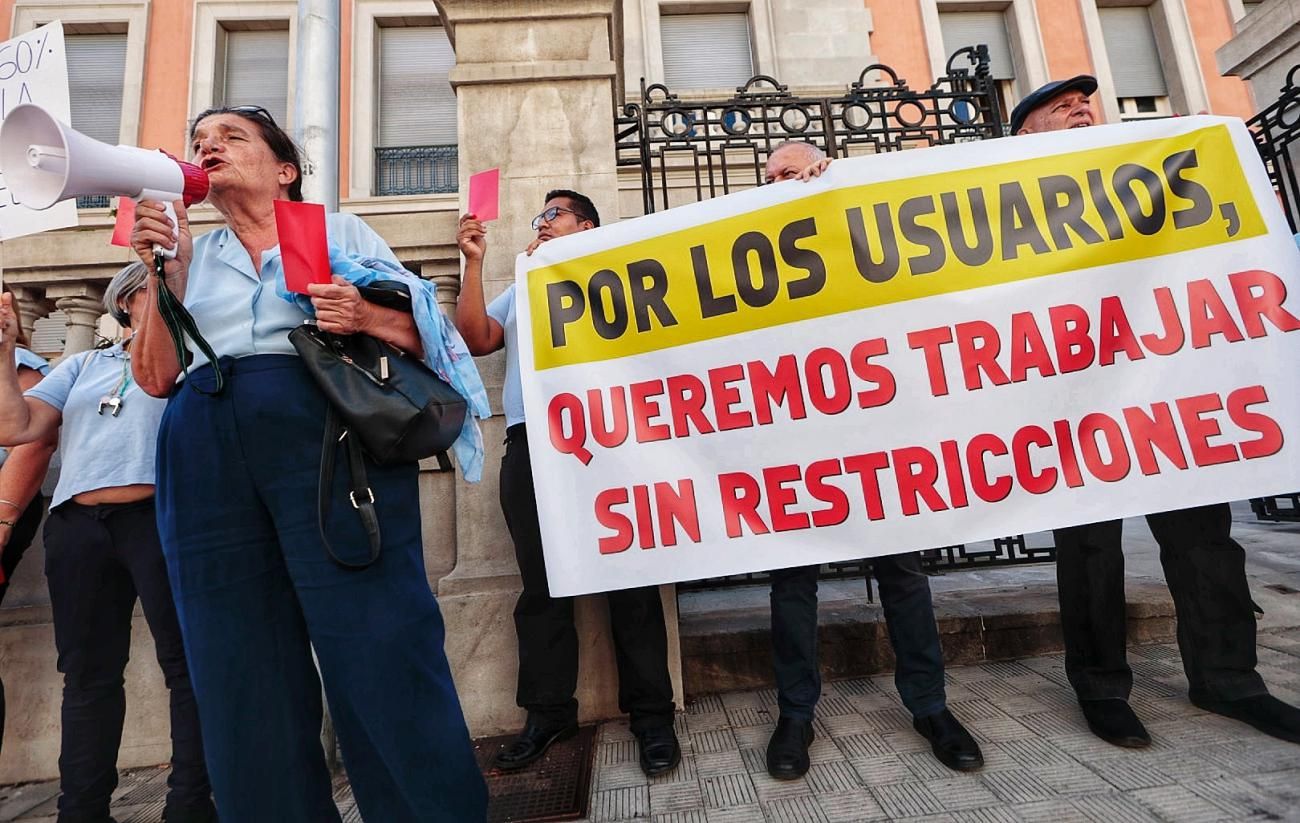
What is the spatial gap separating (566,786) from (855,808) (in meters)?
1.02

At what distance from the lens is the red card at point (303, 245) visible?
4.34 feet

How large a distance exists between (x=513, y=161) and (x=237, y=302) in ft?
7.11

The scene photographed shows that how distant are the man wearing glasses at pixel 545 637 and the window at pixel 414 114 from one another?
9691mm

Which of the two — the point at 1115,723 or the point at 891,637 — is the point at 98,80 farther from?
the point at 1115,723

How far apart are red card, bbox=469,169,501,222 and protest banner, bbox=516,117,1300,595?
616 millimetres

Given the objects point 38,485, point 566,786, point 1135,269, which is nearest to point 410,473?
point 566,786

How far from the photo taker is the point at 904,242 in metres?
2.42

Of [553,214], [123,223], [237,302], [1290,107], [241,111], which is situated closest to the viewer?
[237,302]

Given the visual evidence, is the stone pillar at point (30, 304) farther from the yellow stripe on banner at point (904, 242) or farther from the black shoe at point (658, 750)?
the black shoe at point (658, 750)

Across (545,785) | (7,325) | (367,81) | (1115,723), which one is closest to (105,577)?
(7,325)

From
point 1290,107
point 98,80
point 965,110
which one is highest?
point 98,80

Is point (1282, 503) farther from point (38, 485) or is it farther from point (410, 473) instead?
point (38, 485)

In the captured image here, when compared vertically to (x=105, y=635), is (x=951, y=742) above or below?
below

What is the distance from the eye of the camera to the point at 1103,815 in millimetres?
1839
